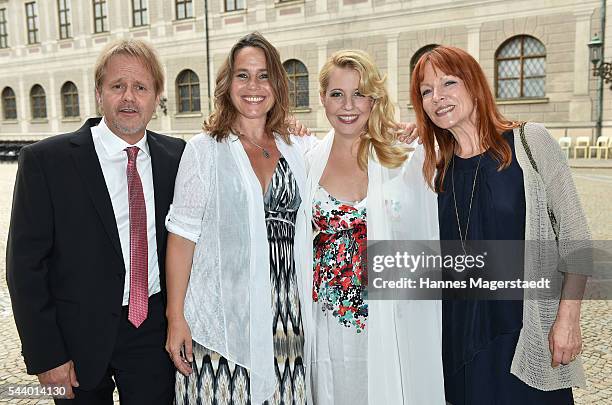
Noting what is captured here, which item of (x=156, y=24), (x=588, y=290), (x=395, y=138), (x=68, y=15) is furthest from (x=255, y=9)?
(x=395, y=138)

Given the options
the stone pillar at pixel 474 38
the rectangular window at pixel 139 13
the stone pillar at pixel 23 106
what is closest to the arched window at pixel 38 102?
the stone pillar at pixel 23 106

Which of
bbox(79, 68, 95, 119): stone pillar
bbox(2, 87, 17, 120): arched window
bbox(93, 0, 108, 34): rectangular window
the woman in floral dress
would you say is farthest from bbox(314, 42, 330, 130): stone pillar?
bbox(2, 87, 17, 120): arched window

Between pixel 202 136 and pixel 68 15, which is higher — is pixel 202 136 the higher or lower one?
the lower one

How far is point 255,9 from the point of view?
23.2 meters

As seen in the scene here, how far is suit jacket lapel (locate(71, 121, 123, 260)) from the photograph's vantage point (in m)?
2.24

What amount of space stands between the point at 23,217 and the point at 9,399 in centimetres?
210

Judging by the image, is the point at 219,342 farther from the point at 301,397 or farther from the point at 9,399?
the point at 9,399

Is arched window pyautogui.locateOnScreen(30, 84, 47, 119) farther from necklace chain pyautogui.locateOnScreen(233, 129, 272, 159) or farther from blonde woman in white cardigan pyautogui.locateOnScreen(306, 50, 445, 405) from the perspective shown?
blonde woman in white cardigan pyautogui.locateOnScreen(306, 50, 445, 405)

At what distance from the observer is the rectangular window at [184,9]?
25.0 m

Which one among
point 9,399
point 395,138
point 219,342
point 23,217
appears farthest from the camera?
point 9,399

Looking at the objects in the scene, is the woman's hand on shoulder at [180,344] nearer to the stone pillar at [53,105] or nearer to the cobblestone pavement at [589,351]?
the cobblestone pavement at [589,351]

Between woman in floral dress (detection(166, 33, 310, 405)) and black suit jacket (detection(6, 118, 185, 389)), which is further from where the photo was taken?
woman in floral dress (detection(166, 33, 310, 405))

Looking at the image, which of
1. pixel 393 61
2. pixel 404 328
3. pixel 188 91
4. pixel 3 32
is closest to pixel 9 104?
pixel 3 32

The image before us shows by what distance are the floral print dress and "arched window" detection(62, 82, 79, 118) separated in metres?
29.8
